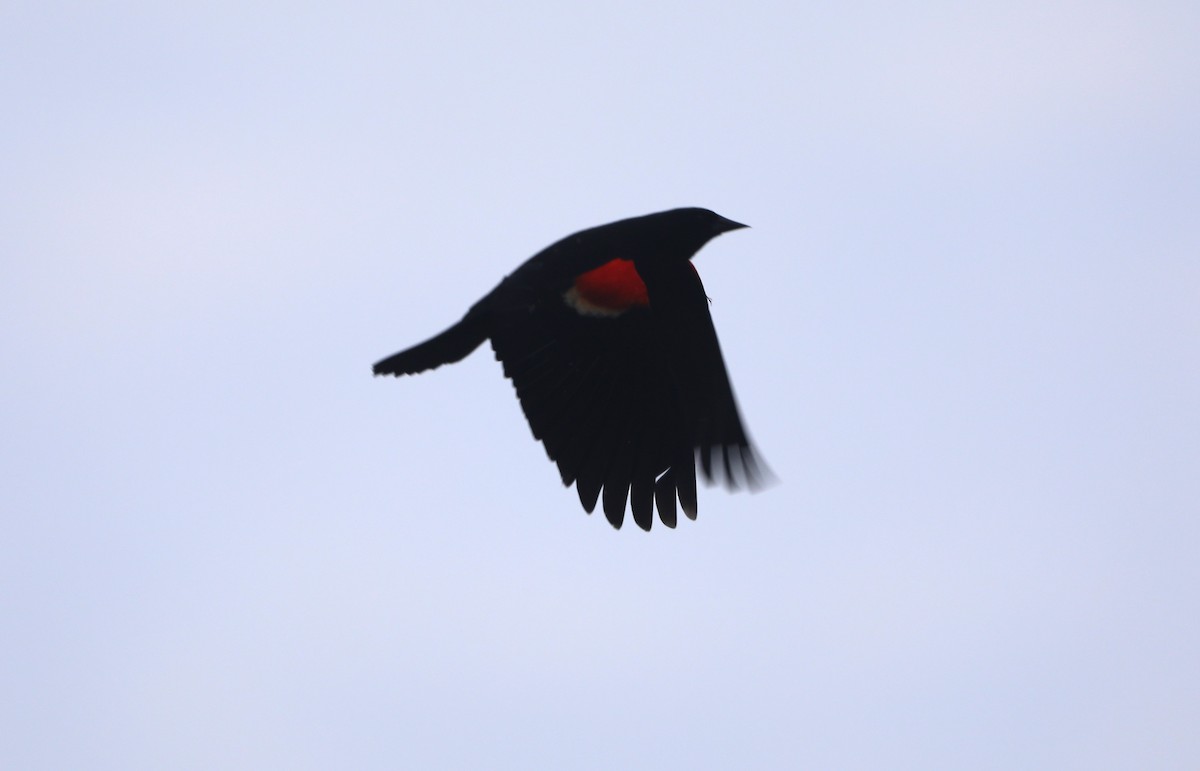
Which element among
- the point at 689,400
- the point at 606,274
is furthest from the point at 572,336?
the point at 689,400

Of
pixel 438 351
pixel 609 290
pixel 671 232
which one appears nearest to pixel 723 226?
pixel 671 232

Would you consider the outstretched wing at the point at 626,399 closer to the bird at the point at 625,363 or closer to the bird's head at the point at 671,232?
the bird at the point at 625,363

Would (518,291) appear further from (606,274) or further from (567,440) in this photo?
(567,440)

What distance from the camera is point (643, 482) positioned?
523cm

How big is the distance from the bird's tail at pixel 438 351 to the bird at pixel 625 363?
0.01 meters

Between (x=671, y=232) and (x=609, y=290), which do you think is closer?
(x=609, y=290)

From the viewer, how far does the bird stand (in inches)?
195

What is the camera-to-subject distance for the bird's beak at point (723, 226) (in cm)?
543

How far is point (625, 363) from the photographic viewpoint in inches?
211

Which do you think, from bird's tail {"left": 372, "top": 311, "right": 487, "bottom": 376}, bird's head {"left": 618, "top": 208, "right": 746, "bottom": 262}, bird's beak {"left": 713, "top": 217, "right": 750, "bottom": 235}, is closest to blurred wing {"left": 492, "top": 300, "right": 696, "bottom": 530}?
bird's tail {"left": 372, "top": 311, "right": 487, "bottom": 376}

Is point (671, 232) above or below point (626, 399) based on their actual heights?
above

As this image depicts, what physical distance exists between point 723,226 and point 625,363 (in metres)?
0.89

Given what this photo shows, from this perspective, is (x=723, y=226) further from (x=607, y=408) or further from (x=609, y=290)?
(x=607, y=408)

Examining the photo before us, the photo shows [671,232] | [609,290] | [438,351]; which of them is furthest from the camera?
[671,232]
